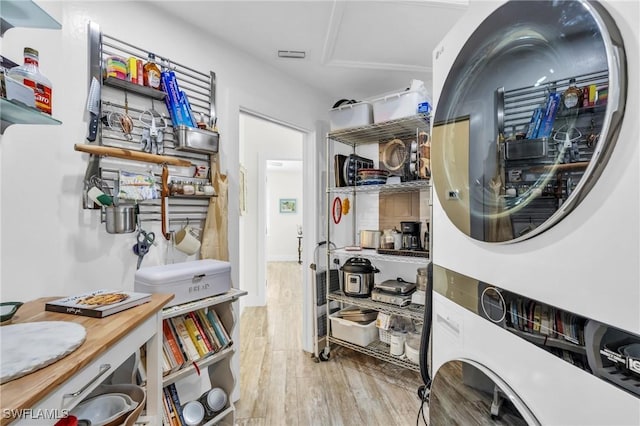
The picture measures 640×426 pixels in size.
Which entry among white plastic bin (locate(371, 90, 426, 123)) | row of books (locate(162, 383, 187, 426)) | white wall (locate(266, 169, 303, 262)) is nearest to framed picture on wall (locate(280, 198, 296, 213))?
white wall (locate(266, 169, 303, 262))

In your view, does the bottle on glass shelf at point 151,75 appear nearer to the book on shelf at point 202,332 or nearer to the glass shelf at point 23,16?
the glass shelf at point 23,16

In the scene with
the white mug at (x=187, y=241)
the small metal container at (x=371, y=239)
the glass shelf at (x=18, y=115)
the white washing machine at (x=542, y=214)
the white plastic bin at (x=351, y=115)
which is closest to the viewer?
the white washing machine at (x=542, y=214)

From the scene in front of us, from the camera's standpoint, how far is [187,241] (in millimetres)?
1564

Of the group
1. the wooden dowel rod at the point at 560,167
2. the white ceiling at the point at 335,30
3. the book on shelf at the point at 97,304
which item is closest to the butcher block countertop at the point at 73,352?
the book on shelf at the point at 97,304

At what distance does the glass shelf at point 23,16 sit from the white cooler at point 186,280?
0.95 meters

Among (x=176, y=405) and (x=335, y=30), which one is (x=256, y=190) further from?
(x=176, y=405)

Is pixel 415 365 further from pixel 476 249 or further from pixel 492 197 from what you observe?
pixel 492 197

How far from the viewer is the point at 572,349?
1.82ft

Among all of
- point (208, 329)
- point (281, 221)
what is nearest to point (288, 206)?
point (281, 221)

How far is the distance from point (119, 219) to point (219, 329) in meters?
0.72

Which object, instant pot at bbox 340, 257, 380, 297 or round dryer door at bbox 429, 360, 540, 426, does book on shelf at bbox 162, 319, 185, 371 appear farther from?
instant pot at bbox 340, 257, 380, 297

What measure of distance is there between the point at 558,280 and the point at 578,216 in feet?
0.44

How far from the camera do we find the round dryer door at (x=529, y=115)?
0.52 m

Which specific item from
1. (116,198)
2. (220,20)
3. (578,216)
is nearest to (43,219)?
(116,198)
